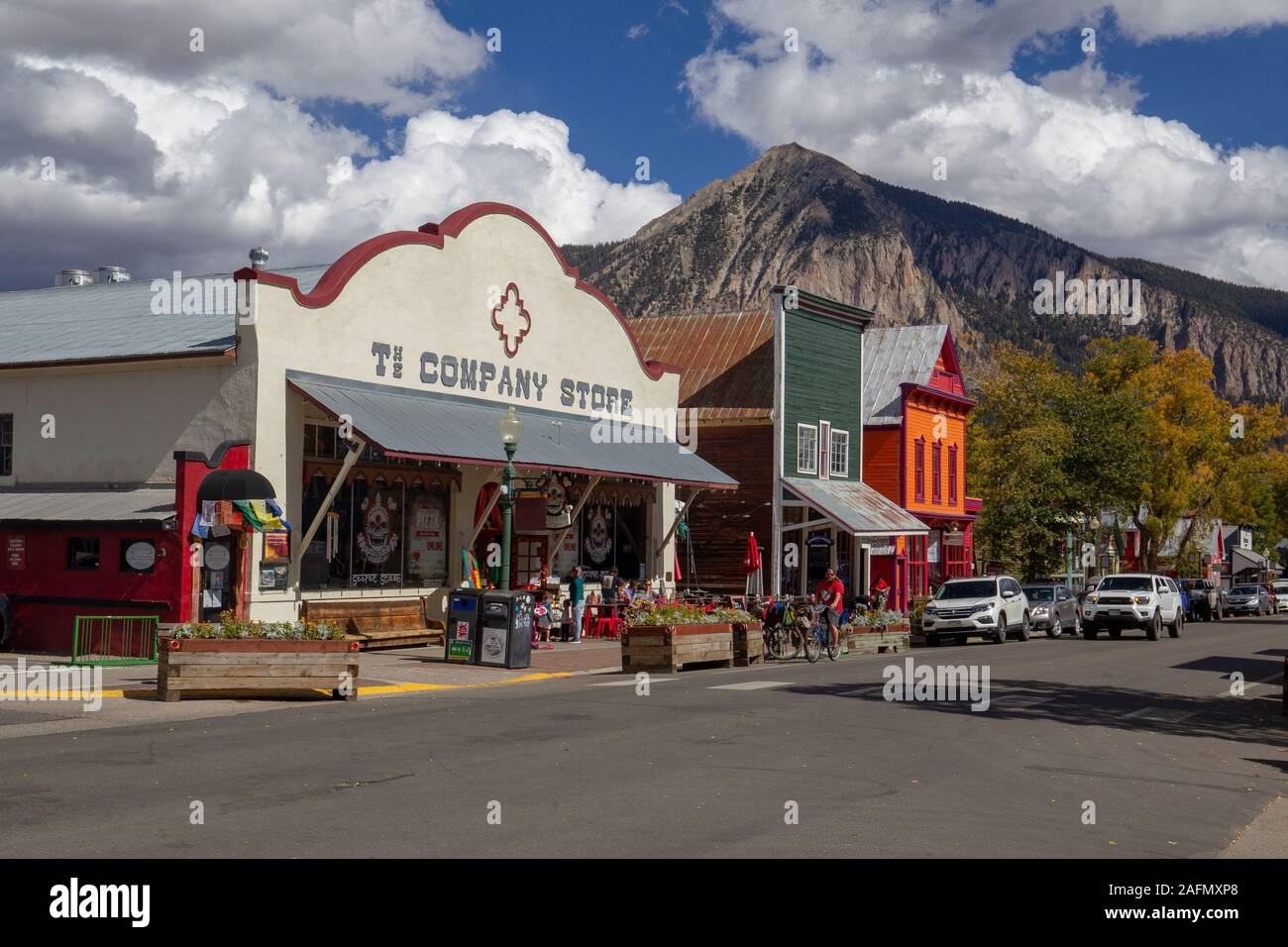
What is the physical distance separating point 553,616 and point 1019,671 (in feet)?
32.1

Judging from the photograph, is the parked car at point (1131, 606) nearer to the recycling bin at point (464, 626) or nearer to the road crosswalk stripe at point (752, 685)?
the road crosswalk stripe at point (752, 685)

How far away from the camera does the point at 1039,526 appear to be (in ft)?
167

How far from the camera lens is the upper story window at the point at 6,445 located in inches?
1031

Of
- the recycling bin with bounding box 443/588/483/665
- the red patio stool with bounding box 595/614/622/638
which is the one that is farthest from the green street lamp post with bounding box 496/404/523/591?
the red patio stool with bounding box 595/614/622/638

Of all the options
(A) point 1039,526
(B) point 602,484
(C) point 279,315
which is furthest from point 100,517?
(A) point 1039,526

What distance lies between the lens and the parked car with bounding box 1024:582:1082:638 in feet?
127

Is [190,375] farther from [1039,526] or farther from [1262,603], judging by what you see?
[1262,603]

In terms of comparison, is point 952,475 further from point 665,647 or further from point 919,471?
point 665,647

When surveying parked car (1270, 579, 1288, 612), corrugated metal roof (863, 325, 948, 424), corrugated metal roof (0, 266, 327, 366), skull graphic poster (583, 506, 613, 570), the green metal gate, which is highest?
corrugated metal roof (863, 325, 948, 424)

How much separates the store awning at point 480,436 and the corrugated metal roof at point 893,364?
14.0 m

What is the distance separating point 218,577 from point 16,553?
390 centimetres

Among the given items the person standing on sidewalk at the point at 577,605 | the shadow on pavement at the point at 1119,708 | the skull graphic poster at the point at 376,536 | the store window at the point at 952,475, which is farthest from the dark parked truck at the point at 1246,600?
the skull graphic poster at the point at 376,536

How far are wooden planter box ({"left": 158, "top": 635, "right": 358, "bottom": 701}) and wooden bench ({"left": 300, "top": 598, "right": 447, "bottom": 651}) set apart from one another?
21.4 feet

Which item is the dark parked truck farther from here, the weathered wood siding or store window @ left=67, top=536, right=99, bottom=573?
store window @ left=67, top=536, right=99, bottom=573
